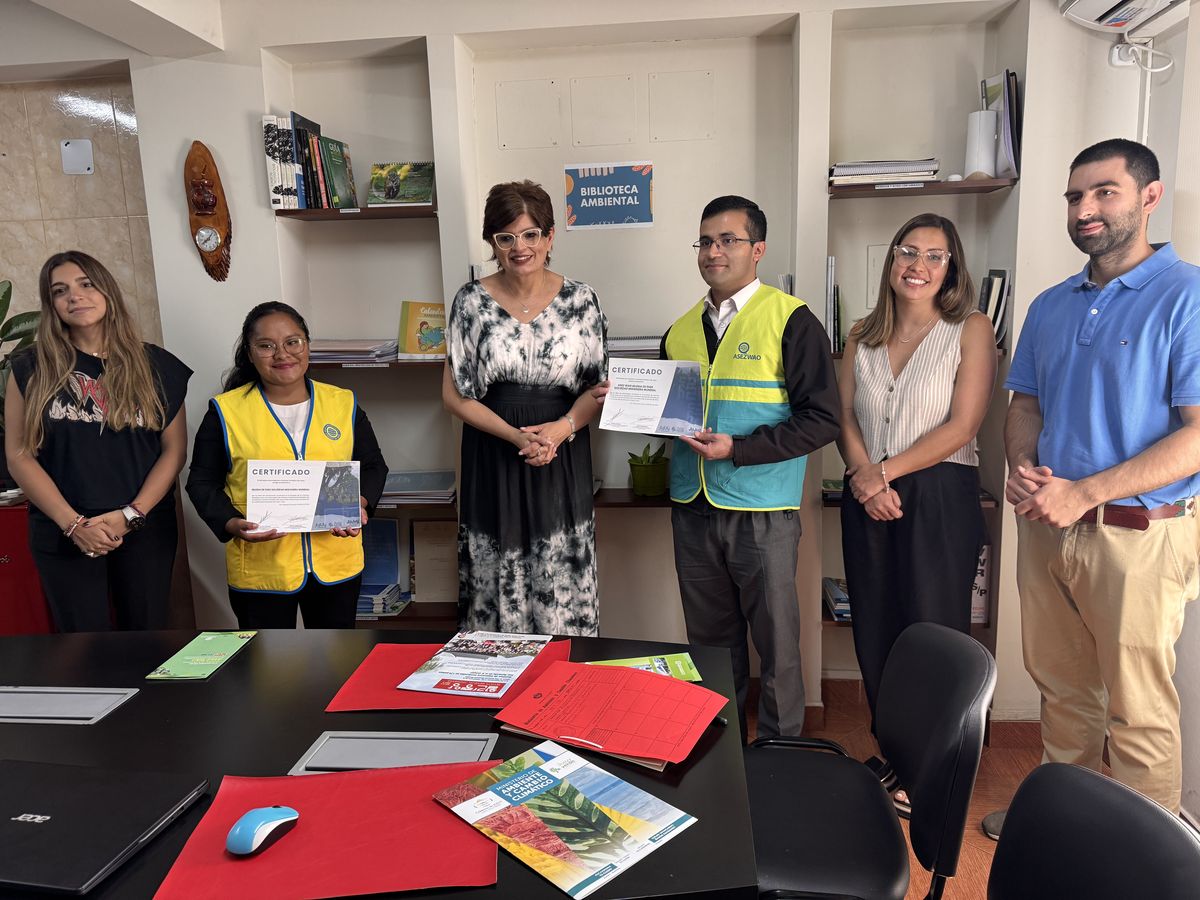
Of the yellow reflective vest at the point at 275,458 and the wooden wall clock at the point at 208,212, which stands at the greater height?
the wooden wall clock at the point at 208,212

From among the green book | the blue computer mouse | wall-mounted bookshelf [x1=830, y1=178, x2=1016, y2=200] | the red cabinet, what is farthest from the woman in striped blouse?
the red cabinet

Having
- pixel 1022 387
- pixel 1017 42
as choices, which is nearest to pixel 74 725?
pixel 1022 387

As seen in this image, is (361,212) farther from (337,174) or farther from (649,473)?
(649,473)

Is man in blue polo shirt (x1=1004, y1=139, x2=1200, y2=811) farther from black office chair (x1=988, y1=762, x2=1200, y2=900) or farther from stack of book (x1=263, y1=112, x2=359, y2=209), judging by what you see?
stack of book (x1=263, y1=112, x2=359, y2=209)

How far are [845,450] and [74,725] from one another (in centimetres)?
224

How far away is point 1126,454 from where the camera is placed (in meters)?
2.15

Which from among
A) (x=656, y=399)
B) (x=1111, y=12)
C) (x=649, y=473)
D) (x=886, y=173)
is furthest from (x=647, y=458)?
(x=1111, y=12)

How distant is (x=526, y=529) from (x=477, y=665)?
3.42 feet

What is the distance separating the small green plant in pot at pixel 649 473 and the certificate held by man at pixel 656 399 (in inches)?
27.4

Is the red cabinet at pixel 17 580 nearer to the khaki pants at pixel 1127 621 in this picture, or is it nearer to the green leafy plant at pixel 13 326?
the green leafy plant at pixel 13 326

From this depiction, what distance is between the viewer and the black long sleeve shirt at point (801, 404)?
2547 millimetres

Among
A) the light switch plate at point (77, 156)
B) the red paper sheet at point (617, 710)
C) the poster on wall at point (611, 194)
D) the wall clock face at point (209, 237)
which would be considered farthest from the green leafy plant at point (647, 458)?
the light switch plate at point (77, 156)

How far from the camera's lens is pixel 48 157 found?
365 cm

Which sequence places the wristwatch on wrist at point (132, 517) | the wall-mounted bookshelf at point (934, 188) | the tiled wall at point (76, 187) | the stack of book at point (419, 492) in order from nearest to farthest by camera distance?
1. the wristwatch on wrist at point (132, 517)
2. the wall-mounted bookshelf at point (934, 188)
3. the stack of book at point (419, 492)
4. the tiled wall at point (76, 187)
